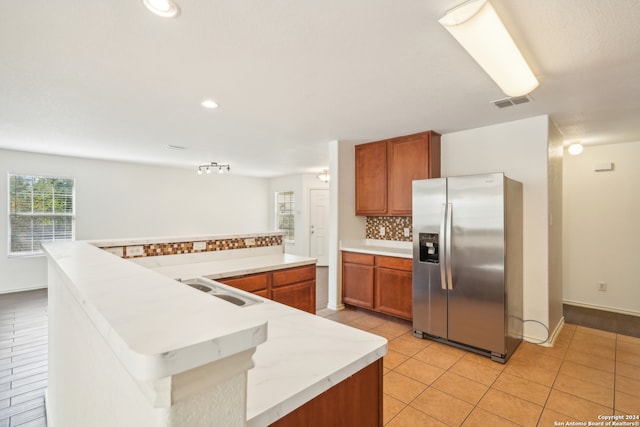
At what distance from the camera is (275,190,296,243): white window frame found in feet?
26.1

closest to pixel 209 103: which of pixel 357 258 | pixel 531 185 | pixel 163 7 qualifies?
pixel 163 7

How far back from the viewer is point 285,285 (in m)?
2.87

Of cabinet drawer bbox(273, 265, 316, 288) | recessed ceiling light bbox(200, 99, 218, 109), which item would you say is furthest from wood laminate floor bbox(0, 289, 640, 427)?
recessed ceiling light bbox(200, 99, 218, 109)

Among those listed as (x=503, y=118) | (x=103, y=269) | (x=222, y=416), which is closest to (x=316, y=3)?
(x=103, y=269)

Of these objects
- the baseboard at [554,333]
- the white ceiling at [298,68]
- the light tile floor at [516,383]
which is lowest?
the light tile floor at [516,383]

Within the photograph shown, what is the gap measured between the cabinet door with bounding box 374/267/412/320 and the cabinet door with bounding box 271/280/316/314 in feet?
3.47

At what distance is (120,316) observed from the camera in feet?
1.77

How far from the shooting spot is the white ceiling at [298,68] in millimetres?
1558

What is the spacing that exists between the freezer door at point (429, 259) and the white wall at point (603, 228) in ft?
8.67

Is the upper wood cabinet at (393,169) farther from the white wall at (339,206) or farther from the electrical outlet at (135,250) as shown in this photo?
the electrical outlet at (135,250)

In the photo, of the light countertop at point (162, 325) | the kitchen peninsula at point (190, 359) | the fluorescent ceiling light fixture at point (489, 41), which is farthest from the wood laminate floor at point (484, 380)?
the fluorescent ceiling light fixture at point (489, 41)

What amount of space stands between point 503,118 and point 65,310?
12.2 feet

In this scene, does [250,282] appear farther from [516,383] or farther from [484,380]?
[516,383]

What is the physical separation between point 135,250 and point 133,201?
169 inches
